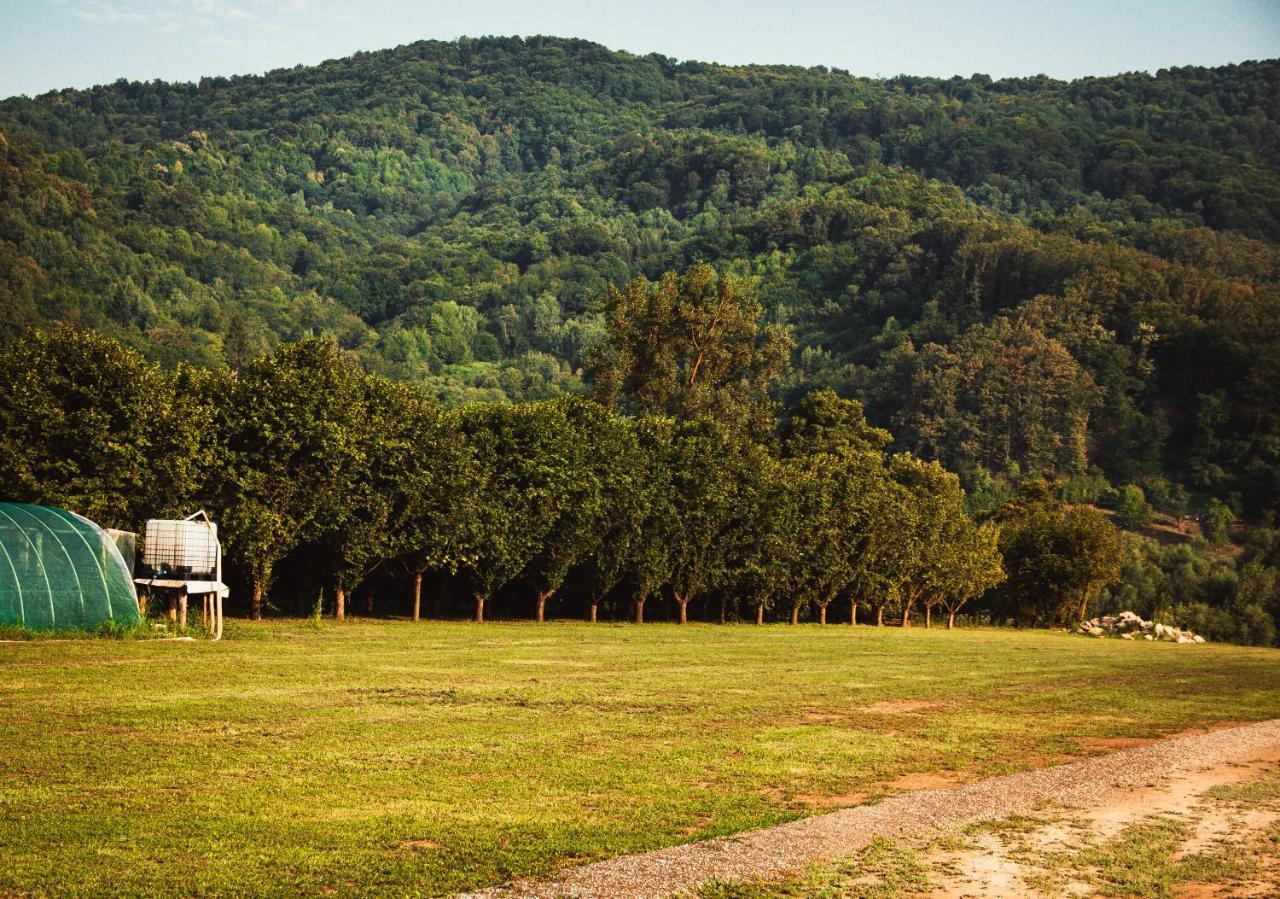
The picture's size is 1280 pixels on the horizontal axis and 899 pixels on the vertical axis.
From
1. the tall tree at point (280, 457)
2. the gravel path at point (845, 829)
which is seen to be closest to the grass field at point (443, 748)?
A: the gravel path at point (845, 829)

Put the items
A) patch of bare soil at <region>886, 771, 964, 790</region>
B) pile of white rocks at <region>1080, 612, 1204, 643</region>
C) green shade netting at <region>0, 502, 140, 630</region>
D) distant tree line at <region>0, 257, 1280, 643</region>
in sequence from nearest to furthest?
patch of bare soil at <region>886, 771, 964, 790</region> < green shade netting at <region>0, 502, 140, 630</region> < distant tree line at <region>0, 257, 1280, 643</region> < pile of white rocks at <region>1080, 612, 1204, 643</region>

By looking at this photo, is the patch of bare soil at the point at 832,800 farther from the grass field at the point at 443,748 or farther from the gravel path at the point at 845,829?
the gravel path at the point at 845,829

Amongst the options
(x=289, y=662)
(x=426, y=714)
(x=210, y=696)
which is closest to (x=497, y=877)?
(x=426, y=714)

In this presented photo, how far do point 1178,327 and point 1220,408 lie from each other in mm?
14388

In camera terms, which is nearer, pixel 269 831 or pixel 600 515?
pixel 269 831

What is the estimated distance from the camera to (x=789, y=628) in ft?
231

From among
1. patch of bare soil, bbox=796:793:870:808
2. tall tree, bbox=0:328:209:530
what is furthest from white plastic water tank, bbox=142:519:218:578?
patch of bare soil, bbox=796:793:870:808

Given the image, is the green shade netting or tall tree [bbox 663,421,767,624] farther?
tall tree [bbox 663,421,767,624]

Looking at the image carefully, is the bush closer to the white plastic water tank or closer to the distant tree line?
the distant tree line

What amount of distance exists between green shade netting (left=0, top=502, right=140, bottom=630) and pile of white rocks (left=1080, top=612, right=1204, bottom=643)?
260ft

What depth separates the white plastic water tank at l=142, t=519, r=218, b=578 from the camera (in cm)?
3872

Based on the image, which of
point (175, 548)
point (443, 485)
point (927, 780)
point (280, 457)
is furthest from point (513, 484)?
point (927, 780)

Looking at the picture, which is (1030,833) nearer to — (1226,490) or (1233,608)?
(1233,608)

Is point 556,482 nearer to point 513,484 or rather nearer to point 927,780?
point 513,484
